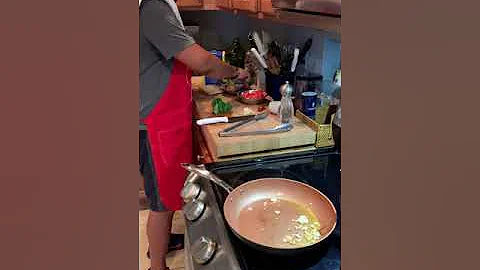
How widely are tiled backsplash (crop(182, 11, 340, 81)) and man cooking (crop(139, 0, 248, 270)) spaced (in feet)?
1.52

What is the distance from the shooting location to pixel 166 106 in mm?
1486

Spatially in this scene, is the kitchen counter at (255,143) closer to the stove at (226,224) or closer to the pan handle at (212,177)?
the stove at (226,224)

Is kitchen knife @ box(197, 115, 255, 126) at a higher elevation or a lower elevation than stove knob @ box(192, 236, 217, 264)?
higher

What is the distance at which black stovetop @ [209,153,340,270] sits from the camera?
747 mm

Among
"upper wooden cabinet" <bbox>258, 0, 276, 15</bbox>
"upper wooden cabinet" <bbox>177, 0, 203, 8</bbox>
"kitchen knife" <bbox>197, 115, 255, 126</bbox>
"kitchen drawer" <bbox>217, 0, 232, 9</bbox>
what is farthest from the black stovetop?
"upper wooden cabinet" <bbox>177, 0, 203, 8</bbox>

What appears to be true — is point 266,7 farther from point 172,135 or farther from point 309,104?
point 172,135

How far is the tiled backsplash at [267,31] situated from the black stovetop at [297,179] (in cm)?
53

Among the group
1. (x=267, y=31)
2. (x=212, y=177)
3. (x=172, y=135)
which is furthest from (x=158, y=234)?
(x=267, y=31)

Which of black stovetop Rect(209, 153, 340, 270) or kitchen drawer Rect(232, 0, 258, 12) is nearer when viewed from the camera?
black stovetop Rect(209, 153, 340, 270)

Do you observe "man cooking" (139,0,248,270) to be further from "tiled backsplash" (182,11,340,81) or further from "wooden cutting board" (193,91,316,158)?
"tiled backsplash" (182,11,340,81)

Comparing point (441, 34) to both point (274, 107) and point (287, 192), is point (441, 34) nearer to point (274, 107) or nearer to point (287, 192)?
point (287, 192)

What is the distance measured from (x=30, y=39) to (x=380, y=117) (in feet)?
0.28

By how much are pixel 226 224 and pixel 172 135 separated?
664mm

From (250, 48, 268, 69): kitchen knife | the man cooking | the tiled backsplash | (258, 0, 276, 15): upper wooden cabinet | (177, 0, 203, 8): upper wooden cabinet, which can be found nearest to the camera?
the man cooking
